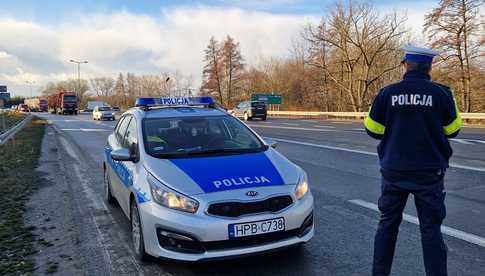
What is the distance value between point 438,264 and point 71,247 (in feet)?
12.1

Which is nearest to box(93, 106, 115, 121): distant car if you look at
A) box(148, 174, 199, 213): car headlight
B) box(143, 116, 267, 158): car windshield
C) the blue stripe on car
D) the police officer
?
box(143, 116, 267, 158): car windshield

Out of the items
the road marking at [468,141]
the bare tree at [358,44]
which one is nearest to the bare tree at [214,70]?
the bare tree at [358,44]

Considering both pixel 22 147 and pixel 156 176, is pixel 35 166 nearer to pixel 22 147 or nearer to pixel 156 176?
pixel 22 147

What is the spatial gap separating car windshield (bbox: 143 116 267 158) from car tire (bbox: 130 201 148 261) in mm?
627

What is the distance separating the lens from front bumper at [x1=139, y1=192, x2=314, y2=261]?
3.97 metres

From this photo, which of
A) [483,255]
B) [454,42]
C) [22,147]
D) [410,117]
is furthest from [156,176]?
[454,42]

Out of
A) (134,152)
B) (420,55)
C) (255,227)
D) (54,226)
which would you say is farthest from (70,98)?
(420,55)

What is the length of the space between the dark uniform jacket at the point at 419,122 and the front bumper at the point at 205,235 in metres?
1.16

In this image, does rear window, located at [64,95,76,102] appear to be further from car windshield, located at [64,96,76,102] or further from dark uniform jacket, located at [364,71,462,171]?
dark uniform jacket, located at [364,71,462,171]

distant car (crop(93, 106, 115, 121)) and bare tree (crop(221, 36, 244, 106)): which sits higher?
bare tree (crop(221, 36, 244, 106))

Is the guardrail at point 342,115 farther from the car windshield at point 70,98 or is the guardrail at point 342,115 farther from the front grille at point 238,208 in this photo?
the car windshield at point 70,98

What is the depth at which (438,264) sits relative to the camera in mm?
3488

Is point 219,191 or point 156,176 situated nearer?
point 219,191

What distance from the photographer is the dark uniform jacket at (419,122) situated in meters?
3.39
